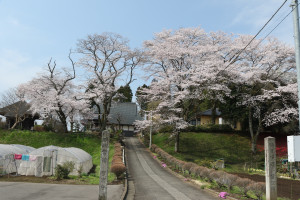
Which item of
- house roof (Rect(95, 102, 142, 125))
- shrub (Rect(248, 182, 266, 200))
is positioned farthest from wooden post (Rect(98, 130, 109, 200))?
house roof (Rect(95, 102, 142, 125))

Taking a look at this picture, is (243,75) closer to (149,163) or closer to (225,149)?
(225,149)

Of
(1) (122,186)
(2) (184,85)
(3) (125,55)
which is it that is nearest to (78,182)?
(1) (122,186)

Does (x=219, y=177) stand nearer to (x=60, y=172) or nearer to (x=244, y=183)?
(x=244, y=183)

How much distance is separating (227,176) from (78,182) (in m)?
9.97

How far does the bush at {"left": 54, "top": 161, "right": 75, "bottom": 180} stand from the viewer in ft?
60.9

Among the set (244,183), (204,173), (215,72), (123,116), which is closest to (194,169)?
→ (204,173)

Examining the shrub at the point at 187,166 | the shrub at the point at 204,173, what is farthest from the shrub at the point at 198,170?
the shrub at the point at 187,166

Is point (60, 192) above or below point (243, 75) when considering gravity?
below

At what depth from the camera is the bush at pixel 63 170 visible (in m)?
18.6

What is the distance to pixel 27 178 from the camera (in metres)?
18.8

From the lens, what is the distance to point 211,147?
113 ft

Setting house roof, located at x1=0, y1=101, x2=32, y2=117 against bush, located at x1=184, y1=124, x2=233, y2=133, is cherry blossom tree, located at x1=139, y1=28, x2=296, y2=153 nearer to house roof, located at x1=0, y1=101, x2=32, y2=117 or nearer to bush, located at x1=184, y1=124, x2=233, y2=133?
bush, located at x1=184, y1=124, x2=233, y2=133

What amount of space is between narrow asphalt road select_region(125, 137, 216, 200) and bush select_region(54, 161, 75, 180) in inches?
184

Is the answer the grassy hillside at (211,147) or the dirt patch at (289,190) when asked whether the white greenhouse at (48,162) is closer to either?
the grassy hillside at (211,147)
